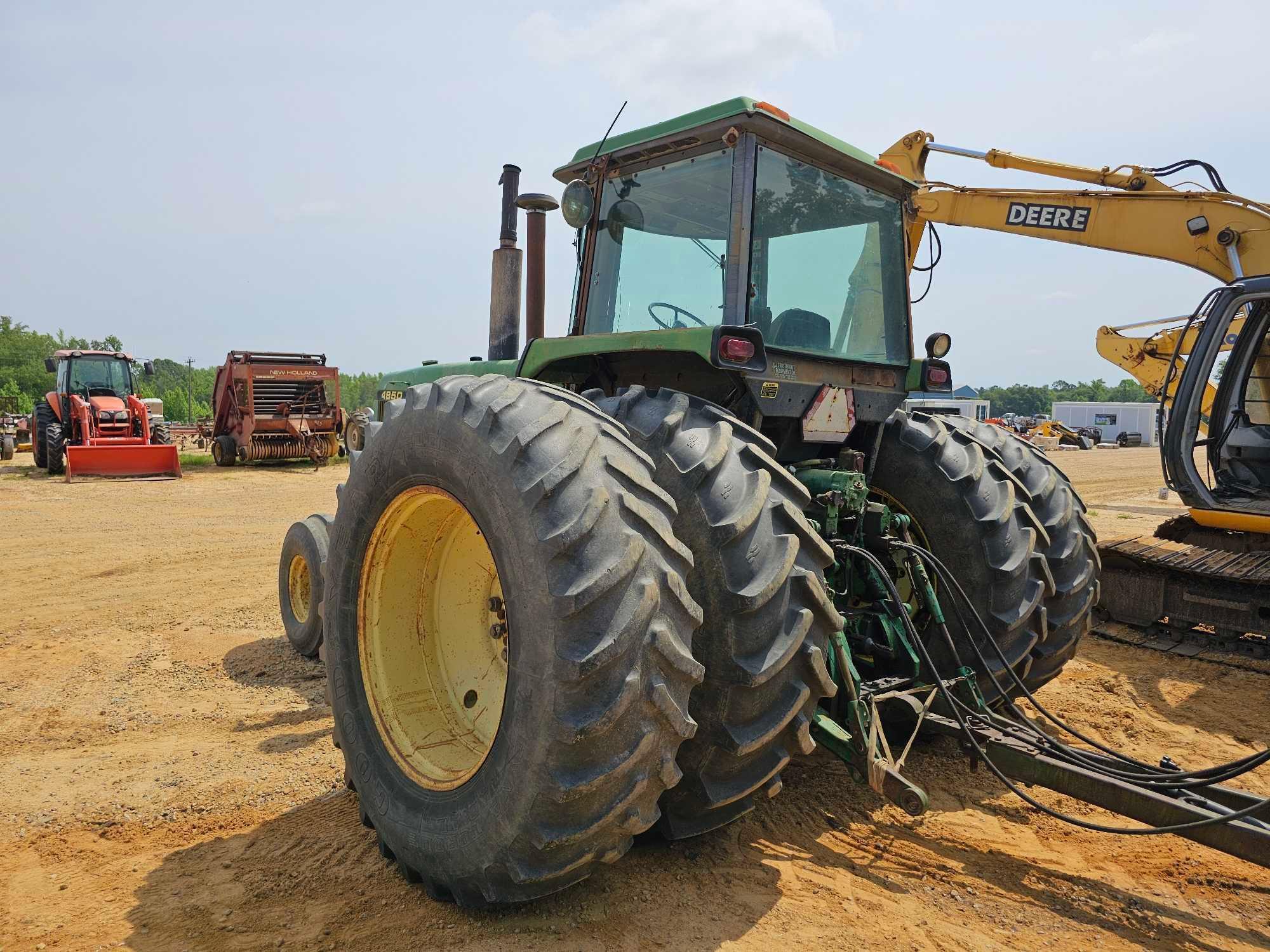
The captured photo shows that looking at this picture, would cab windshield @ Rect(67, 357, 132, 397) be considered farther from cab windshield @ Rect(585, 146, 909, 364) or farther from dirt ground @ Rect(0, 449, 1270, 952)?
cab windshield @ Rect(585, 146, 909, 364)

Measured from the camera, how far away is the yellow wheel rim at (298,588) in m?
5.28

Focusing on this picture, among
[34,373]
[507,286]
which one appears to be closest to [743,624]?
[507,286]

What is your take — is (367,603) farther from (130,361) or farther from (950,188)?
(130,361)

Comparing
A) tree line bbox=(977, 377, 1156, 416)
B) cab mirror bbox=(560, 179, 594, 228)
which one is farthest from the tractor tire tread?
tree line bbox=(977, 377, 1156, 416)

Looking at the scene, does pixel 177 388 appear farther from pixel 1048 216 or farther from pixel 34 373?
pixel 1048 216

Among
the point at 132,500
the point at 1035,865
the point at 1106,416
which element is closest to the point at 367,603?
the point at 1035,865

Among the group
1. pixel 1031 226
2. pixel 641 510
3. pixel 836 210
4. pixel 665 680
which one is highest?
pixel 1031 226

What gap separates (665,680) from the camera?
2.21m

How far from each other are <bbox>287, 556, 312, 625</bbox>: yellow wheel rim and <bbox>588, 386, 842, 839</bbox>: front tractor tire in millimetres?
3404

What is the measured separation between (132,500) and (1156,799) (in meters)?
13.6

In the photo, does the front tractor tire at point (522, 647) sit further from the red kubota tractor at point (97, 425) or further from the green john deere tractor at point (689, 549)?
the red kubota tractor at point (97, 425)

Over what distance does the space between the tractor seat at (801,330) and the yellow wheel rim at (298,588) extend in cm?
335

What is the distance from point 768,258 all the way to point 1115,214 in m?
7.07

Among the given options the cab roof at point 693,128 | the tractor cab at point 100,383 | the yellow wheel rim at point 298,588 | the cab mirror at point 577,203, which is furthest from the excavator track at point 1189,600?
the tractor cab at point 100,383
